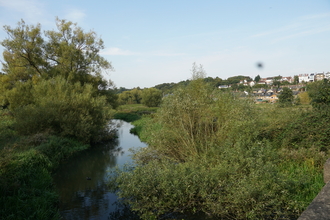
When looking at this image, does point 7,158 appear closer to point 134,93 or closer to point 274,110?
point 274,110

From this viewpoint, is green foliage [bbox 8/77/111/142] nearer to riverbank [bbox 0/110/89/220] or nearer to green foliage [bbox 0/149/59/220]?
riverbank [bbox 0/110/89/220]

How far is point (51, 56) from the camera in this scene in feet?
91.0

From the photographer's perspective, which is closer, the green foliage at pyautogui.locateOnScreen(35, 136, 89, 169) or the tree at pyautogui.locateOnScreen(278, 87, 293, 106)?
the green foliage at pyautogui.locateOnScreen(35, 136, 89, 169)

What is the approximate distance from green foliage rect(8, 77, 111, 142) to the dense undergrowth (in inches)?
339

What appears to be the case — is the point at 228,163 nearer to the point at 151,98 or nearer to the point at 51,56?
the point at 51,56

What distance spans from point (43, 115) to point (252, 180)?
1445 cm

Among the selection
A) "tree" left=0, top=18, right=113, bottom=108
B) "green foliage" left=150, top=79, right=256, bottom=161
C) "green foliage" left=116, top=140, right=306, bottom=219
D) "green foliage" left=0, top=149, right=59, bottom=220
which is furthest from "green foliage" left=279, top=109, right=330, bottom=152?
"tree" left=0, top=18, right=113, bottom=108

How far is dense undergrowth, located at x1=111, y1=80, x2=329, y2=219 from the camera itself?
6429 millimetres

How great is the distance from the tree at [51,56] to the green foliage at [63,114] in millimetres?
6270

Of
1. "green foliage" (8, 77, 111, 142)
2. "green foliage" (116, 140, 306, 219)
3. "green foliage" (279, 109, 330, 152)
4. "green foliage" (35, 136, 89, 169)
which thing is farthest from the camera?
"green foliage" (8, 77, 111, 142)

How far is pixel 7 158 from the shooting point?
7.72 m

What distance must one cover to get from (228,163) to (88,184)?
5.67m

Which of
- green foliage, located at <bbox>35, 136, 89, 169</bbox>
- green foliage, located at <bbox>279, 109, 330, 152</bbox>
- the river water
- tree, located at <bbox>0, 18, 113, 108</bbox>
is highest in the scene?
tree, located at <bbox>0, 18, 113, 108</bbox>

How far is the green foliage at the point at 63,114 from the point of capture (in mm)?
16844
